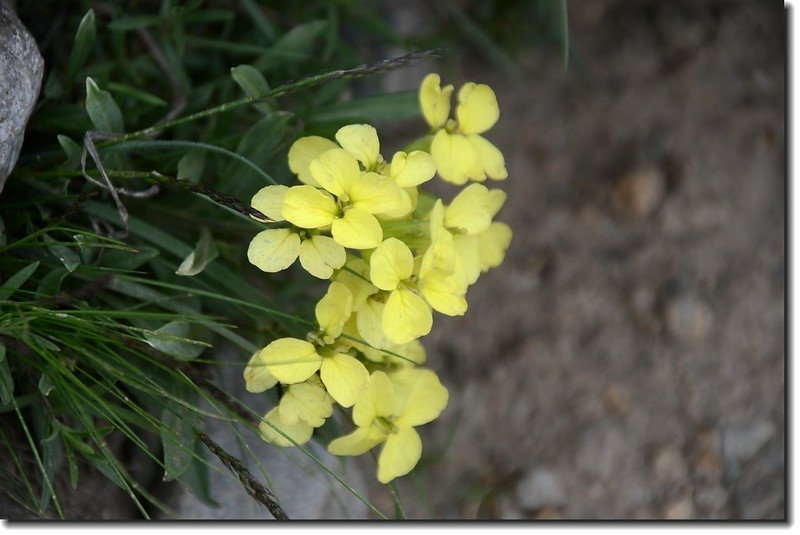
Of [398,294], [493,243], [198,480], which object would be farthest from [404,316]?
[198,480]

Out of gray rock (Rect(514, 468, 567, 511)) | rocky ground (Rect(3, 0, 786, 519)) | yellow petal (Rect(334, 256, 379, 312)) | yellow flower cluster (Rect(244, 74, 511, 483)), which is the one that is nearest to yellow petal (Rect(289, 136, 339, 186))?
yellow flower cluster (Rect(244, 74, 511, 483))

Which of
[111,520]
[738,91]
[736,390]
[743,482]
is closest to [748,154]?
[738,91]

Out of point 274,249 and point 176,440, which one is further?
point 176,440

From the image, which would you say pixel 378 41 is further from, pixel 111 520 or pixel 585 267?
pixel 111 520

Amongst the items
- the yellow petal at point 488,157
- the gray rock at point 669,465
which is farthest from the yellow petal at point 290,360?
the gray rock at point 669,465

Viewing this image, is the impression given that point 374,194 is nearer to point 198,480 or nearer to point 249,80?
point 249,80

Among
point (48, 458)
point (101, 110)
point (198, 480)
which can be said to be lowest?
point (198, 480)

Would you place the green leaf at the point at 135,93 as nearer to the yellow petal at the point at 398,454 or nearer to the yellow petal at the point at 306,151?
the yellow petal at the point at 306,151
